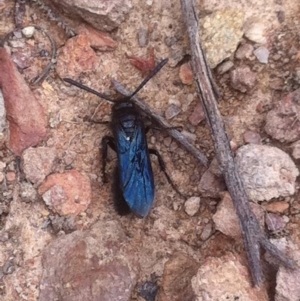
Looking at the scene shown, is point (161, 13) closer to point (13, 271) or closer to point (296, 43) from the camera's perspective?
point (296, 43)

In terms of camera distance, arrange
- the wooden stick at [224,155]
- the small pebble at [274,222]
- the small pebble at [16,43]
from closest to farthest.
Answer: the wooden stick at [224,155], the small pebble at [274,222], the small pebble at [16,43]

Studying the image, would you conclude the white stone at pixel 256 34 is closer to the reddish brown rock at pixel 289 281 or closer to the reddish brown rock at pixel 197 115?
the reddish brown rock at pixel 197 115

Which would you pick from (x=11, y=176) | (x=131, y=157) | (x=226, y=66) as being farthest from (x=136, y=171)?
(x=226, y=66)

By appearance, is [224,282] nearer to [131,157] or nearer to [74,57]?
[131,157]

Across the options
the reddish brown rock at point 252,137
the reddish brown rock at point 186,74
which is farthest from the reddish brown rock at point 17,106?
the reddish brown rock at point 252,137

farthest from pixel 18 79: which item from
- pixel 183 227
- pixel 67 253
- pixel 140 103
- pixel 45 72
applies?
pixel 183 227

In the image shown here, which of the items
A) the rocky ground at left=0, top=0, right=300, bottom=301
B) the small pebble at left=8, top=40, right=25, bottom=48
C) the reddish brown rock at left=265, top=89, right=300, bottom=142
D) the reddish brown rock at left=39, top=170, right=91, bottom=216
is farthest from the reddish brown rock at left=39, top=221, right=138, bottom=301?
the small pebble at left=8, top=40, right=25, bottom=48

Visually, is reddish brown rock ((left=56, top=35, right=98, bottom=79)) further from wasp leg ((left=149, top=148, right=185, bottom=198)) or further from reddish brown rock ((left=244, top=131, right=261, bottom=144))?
reddish brown rock ((left=244, top=131, right=261, bottom=144))
